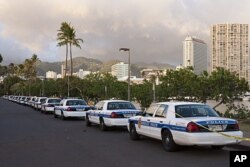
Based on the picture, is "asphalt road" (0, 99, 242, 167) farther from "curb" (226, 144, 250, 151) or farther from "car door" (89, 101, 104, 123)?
"car door" (89, 101, 104, 123)

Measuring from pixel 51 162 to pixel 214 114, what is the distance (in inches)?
196

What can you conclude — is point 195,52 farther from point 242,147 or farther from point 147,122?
point 242,147

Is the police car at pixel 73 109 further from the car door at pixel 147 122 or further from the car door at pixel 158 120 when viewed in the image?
the car door at pixel 158 120

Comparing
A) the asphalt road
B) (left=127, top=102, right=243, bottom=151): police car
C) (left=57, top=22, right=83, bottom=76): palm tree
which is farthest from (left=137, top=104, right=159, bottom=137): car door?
(left=57, top=22, right=83, bottom=76): palm tree

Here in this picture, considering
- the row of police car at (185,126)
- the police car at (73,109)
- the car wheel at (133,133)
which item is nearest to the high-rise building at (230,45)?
the police car at (73,109)

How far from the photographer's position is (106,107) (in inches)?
786

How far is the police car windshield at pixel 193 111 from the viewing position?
41.5 feet

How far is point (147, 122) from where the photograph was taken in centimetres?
1426

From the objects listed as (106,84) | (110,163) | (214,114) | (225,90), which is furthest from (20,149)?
(106,84)

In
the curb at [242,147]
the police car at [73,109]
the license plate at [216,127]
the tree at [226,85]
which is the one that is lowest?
the curb at [242,147]

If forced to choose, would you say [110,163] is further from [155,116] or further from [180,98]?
[180,98]

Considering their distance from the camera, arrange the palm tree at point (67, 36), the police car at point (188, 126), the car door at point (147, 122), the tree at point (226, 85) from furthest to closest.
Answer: the palm tree at point (67, 36), the tree at point (226, 85), the car door at point (147, 122), the police car at point (188, 126)

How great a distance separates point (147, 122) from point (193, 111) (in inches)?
77.2

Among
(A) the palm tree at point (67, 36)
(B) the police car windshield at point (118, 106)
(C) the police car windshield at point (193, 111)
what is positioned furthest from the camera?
(A) the palm tree at point (67, 36)
